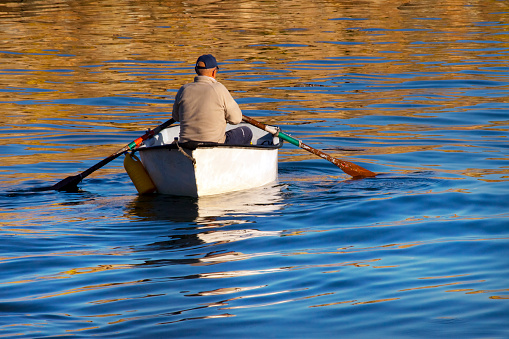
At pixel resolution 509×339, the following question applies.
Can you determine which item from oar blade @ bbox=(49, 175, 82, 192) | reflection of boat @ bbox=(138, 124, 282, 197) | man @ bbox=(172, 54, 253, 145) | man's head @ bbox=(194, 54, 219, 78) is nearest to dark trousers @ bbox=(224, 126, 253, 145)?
reflection of boat @ bbox=(138, 124, 282, 197)

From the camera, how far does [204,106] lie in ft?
32.6

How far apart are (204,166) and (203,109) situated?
30.4 inches

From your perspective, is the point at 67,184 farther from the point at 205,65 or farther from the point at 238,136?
the point at 205,65

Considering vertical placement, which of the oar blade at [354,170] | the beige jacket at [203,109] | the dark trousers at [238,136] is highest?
the beige jacket at [203,109]

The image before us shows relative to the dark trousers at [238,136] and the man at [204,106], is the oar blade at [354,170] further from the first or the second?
the man at [204,106]

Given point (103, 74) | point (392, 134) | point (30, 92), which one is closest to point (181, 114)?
point (392, 134)

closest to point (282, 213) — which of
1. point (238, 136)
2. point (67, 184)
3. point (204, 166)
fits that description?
point (204, 166)

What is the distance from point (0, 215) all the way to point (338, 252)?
13.7 ft

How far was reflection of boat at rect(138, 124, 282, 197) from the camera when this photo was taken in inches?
375

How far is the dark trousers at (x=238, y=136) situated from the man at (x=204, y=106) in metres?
0.64

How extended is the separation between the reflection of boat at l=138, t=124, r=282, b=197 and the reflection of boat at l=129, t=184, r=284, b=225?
110 mm

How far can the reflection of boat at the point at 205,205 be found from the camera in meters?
9.20

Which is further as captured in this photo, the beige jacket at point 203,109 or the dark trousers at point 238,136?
the dark trousers at point 238,136

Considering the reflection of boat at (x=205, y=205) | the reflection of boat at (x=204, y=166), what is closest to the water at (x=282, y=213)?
the reflection of boat at (x=205, y=205)
